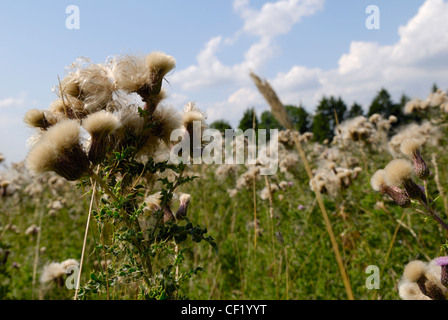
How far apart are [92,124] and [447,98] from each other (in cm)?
633

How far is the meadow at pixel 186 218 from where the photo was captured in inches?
47.4

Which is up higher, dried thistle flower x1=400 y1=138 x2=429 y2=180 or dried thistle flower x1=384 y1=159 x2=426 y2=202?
dried thistle flower x1=400 y1=138 x2=429 y2=180

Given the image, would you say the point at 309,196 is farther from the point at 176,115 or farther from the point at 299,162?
the point at 176,115

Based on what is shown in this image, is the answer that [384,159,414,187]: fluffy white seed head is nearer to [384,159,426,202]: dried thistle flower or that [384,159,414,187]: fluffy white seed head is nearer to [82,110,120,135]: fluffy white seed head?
[384,159,426,202]: dried thistle flower

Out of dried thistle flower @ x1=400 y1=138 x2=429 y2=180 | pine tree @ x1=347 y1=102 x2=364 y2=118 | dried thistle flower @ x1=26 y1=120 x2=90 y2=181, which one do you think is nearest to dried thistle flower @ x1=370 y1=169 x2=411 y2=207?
dried thistle flower @ x1=400 y1=138 x2=429 y2=180

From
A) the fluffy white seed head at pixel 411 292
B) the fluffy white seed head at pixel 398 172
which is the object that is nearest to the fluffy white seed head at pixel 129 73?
the fluffy white seed head at pixel 398 172

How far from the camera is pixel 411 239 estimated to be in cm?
352

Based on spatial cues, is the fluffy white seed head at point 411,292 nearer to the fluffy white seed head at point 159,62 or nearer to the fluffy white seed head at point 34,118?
the fluffy white seed head at point 159,62

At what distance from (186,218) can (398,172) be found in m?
0.87

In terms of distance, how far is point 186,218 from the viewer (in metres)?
1.37

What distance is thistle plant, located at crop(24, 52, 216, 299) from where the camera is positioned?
1.15 meters

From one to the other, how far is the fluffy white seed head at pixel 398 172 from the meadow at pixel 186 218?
0.13 feet

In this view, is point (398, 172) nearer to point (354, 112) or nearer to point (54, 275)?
point (54, 275)

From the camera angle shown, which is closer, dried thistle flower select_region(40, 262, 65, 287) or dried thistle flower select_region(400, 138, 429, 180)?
dried thistle flower select_region(400, 138, 429, 180)
